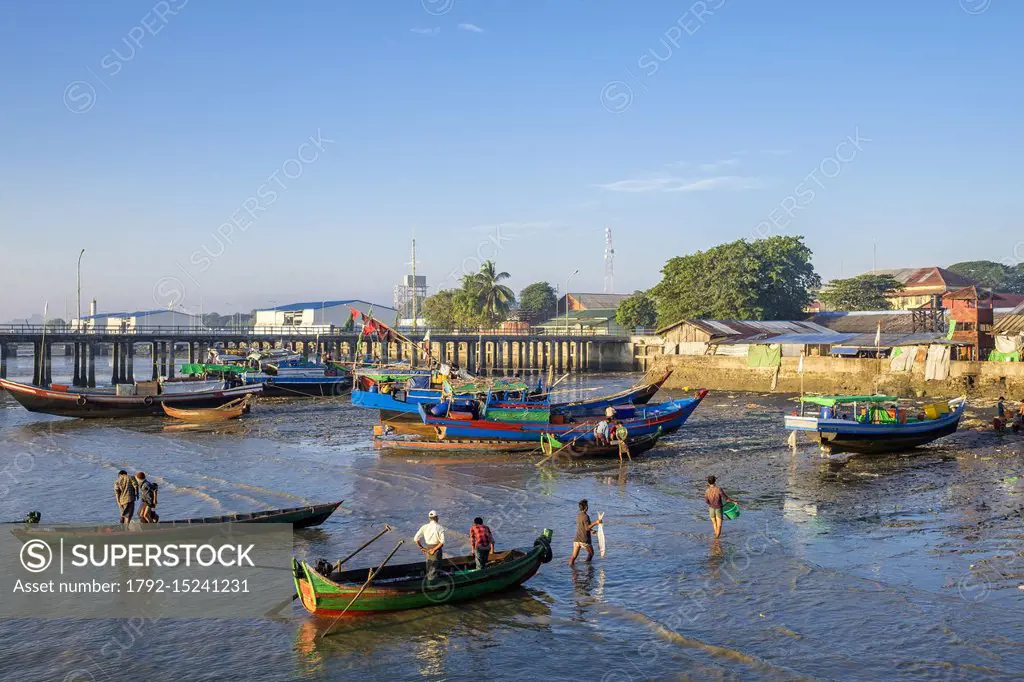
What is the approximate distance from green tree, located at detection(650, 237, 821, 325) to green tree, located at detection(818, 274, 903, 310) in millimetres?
14840

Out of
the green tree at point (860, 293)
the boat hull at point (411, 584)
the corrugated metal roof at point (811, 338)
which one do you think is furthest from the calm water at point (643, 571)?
the green tree at point (860, 293)

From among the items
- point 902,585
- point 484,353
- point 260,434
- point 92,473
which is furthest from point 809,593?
point 484,353

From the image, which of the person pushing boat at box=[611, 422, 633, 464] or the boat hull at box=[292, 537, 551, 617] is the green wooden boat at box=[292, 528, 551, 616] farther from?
the person pushing boat at box=[611, 422, 633, 464]

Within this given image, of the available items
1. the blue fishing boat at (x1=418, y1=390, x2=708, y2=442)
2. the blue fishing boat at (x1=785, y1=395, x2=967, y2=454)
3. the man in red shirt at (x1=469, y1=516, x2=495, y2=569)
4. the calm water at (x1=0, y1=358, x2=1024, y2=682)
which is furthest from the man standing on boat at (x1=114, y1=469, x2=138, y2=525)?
the blue fishing boat at (x1=785, y1=395, x2=967, y2=454)

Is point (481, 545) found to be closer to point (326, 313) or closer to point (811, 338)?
point (811, 338)

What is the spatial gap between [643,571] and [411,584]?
197 inches

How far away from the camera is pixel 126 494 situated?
1916cm

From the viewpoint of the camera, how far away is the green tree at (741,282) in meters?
77.6

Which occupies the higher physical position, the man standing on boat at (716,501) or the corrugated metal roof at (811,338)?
the corrugated metal roof at (811,338)

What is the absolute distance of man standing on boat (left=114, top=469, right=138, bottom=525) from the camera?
62.8ft

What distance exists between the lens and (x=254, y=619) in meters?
15.3

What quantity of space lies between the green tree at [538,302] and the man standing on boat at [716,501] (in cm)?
11333

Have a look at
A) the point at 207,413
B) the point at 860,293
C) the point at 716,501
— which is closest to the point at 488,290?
the point at 860,293

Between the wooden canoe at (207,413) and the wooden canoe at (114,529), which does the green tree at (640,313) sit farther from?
the wooden canoe at (114,529)
